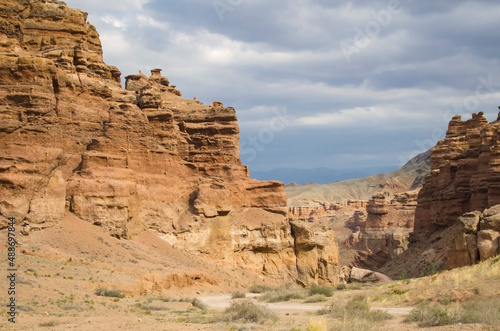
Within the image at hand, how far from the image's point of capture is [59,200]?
36.6m

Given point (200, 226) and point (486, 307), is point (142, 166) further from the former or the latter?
point (486, 307)

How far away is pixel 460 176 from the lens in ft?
212

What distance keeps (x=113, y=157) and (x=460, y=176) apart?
123 ft

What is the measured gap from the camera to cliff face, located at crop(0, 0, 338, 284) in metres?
36.0

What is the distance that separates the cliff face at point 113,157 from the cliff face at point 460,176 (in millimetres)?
17046

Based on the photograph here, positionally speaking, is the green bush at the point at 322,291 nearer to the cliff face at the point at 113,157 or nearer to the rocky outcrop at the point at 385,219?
the cliff face at the point at 113,157

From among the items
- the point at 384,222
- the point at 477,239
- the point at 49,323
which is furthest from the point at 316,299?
the point at 384,222

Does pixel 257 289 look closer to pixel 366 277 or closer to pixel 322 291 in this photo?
pixel 322 291

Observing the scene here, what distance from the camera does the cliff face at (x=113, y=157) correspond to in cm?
3597

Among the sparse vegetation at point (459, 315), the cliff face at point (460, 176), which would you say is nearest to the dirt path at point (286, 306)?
the sparse vegetation at point (459, 315)

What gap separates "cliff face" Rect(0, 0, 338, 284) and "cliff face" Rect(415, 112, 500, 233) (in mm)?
17046

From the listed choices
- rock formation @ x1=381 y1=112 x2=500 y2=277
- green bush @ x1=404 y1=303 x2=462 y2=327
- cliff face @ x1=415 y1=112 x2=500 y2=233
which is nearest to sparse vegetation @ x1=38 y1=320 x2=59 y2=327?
green bush @ x1=404 y1=303 x2=462 y2=327

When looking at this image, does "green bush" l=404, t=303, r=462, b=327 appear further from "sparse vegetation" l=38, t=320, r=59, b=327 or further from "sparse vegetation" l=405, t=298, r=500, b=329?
"sparse vegetation" l=38, t=320, r=59, b=327

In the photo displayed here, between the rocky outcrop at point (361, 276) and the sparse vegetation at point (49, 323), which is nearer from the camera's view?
the sparse vegetation at point (49, 323)
